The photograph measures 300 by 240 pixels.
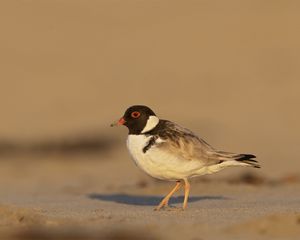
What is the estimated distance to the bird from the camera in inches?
404

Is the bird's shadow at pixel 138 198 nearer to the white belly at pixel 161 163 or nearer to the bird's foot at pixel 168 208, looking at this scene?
the bird's foot at pixel 168 208

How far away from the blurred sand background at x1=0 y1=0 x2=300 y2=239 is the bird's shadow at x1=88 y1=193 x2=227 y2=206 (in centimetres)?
2

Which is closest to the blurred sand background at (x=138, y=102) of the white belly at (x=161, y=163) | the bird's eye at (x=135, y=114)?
the white belly at (x=161, y=163)

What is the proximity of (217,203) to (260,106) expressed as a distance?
13.3 meters

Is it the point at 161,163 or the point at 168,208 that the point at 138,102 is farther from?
the point at 161,163

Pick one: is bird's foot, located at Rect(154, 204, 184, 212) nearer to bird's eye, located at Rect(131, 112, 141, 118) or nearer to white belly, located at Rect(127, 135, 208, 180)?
white belly, located at Rect(127, 135, 208, 180)

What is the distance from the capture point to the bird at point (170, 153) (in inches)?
404

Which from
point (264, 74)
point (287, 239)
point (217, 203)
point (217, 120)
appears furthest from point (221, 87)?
point (287, 239)

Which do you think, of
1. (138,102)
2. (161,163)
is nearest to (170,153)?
(161,163)

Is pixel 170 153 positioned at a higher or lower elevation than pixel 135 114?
lower

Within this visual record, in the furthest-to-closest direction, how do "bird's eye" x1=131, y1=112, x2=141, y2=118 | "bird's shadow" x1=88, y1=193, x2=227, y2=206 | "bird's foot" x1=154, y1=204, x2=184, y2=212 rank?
"bird's shadow" x1=88, y1=193, x2=227, y2=206
"bird's eye" x1=131, y1=112, x2=141, y2=118
"bird's foot" x1=154, y1=204, x2=184, y2=212

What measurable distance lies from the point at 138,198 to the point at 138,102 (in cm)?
1294

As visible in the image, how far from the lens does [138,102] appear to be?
2494cm

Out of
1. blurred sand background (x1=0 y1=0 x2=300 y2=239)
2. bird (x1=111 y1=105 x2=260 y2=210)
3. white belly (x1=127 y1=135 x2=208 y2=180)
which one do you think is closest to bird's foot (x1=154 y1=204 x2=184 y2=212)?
bird (x1=111 y1=105 x2=260 y2=210)
